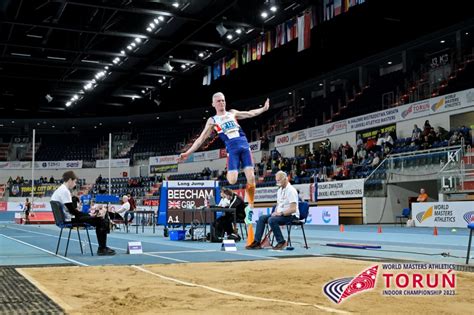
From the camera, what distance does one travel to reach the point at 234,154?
6473 mm

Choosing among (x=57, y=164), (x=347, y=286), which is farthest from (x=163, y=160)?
(x=347, y=286)

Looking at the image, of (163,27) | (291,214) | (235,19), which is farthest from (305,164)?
(291,214)

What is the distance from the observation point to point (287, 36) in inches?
986

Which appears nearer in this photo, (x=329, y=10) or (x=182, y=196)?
(x=182, y=196)

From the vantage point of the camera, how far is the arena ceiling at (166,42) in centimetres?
2480

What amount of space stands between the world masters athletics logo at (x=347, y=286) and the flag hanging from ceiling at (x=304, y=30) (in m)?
18.4

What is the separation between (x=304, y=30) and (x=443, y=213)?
9903 millimetres

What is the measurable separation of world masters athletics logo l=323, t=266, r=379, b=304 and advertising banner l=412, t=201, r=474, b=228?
13.1 metres

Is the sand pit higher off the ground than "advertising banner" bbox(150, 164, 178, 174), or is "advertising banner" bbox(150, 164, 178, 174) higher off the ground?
"advertising banner" bbox(150, 164, 178, 174)

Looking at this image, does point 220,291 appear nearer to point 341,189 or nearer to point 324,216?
point 324,216

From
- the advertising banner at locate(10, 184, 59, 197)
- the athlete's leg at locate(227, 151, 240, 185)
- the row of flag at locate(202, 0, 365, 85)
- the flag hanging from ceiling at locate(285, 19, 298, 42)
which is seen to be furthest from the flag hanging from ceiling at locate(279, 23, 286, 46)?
the advertising banner at locate(10, 184, 59, 197)

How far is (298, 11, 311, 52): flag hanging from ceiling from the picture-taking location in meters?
22.8

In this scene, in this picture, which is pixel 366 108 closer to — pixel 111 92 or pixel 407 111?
pixel 407 111

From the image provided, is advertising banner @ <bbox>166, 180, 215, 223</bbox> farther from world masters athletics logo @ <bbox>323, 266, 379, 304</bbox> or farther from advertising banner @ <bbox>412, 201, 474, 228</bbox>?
world masters athletics logo @ <bbox>323, 266, 379, 304</bbox>
